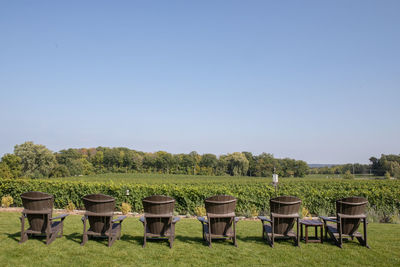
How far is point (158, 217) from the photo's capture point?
18.0 feet

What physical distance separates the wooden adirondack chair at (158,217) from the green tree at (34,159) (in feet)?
196

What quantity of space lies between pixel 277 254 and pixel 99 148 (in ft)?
384

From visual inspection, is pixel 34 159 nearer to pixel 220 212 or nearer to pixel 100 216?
pixel 100 216

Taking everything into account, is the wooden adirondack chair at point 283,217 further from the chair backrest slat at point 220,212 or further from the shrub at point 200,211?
the shrub at point 200,211

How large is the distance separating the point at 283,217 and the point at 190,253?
6.53 ft

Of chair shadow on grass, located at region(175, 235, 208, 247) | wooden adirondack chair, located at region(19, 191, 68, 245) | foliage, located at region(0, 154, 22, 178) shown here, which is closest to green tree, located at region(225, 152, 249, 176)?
foliage, located at region(0, 154, 22, 178)

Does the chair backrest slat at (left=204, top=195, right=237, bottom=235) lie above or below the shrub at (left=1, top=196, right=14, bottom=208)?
above

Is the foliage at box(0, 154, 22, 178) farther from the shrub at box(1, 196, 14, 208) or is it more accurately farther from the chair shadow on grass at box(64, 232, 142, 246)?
the chair shadow on grass at box(64, 232, 142, 246)

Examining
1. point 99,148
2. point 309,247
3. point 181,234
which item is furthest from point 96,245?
point 99,148

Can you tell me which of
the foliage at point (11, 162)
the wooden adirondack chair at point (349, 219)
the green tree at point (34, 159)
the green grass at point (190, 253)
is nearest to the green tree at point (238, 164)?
the green tree at point (34, 159)

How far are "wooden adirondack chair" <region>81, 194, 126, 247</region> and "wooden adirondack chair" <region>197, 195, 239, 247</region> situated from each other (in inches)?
76.8

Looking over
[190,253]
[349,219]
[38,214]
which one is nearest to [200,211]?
[190,253]

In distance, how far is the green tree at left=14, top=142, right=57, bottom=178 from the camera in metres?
56.7

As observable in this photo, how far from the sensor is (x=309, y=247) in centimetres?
561
